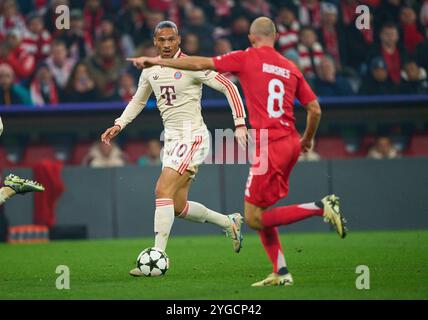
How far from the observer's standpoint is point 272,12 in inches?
774

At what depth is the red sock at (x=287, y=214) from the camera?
8570mm

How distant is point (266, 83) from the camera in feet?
28.1

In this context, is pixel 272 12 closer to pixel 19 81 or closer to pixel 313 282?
pixel 19 81

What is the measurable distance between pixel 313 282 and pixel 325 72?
971 cm

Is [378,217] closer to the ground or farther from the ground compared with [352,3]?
closer to the ground

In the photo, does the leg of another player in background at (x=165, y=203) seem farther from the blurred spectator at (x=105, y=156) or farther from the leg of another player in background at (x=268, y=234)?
the blurred spectator at (x=105, y=156)

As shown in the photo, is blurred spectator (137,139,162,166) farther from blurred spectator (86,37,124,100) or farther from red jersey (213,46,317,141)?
red jersey (213,46,317,141)

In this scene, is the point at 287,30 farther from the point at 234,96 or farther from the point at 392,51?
the point at 234,96

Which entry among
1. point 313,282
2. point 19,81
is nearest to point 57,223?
point 19,81

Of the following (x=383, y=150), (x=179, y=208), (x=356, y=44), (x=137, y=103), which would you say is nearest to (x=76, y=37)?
(x=356, y=44)

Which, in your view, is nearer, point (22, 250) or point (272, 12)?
point (22, 250)

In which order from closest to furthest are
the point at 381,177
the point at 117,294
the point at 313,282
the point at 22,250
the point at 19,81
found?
the point at 117,294 < the point at 313,282 < the point at 22,250 < the point at 381,177 < the point at 19,81

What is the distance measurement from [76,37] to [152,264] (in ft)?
33.6
